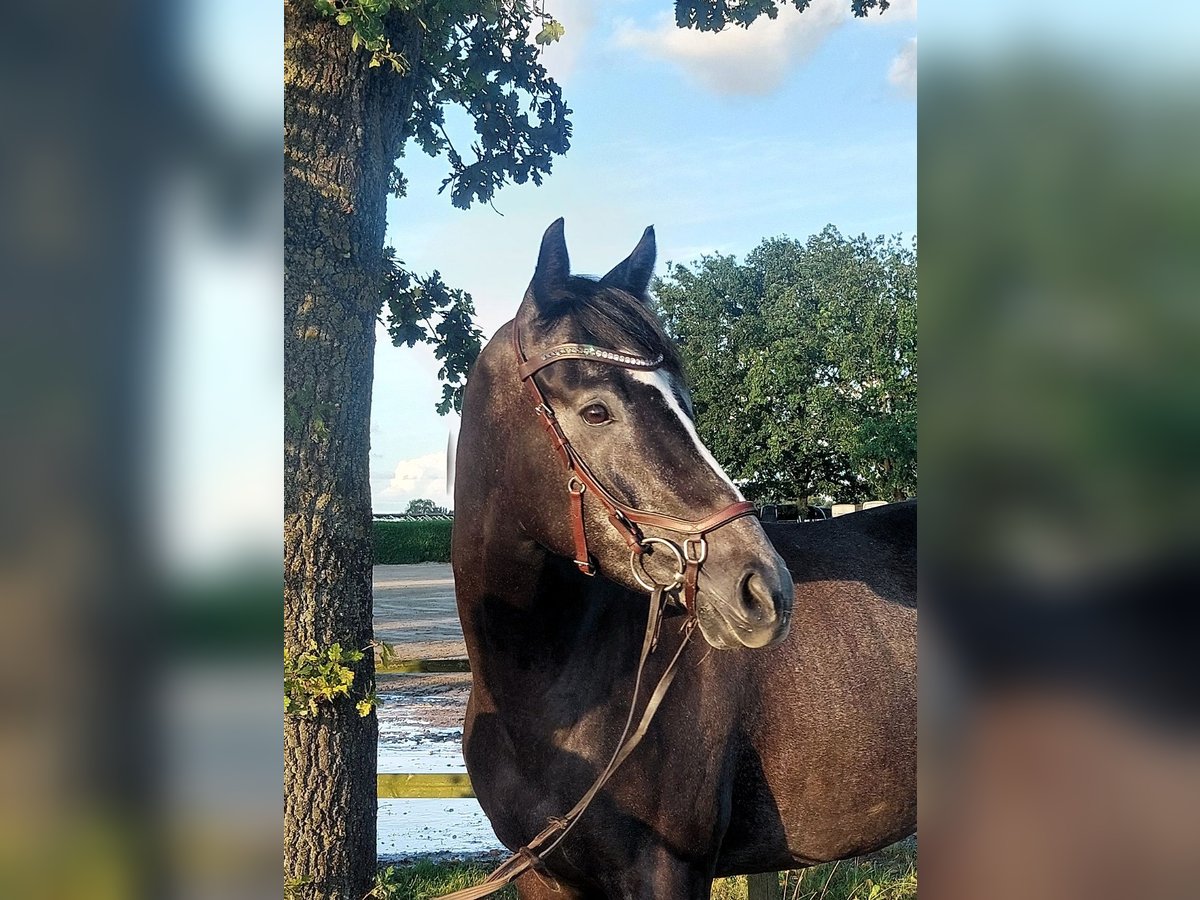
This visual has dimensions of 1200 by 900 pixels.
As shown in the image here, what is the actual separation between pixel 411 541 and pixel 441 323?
643 inches

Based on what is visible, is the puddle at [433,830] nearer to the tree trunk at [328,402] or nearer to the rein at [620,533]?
the tree trunk at [328,402]

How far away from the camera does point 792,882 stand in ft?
16.1

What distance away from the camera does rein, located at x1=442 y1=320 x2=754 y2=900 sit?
7.19 feet

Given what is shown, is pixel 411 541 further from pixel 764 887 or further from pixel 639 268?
pixel 639 268

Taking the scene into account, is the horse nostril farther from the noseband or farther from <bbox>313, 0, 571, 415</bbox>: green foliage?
<bbox>313, 0, 571, 415</bbox>: green foliage

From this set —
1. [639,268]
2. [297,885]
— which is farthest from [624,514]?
[297,885]

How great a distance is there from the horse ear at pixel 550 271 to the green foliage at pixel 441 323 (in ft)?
6.90

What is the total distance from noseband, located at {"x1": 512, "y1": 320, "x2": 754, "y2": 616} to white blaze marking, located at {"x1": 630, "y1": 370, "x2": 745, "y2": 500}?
2 cm
